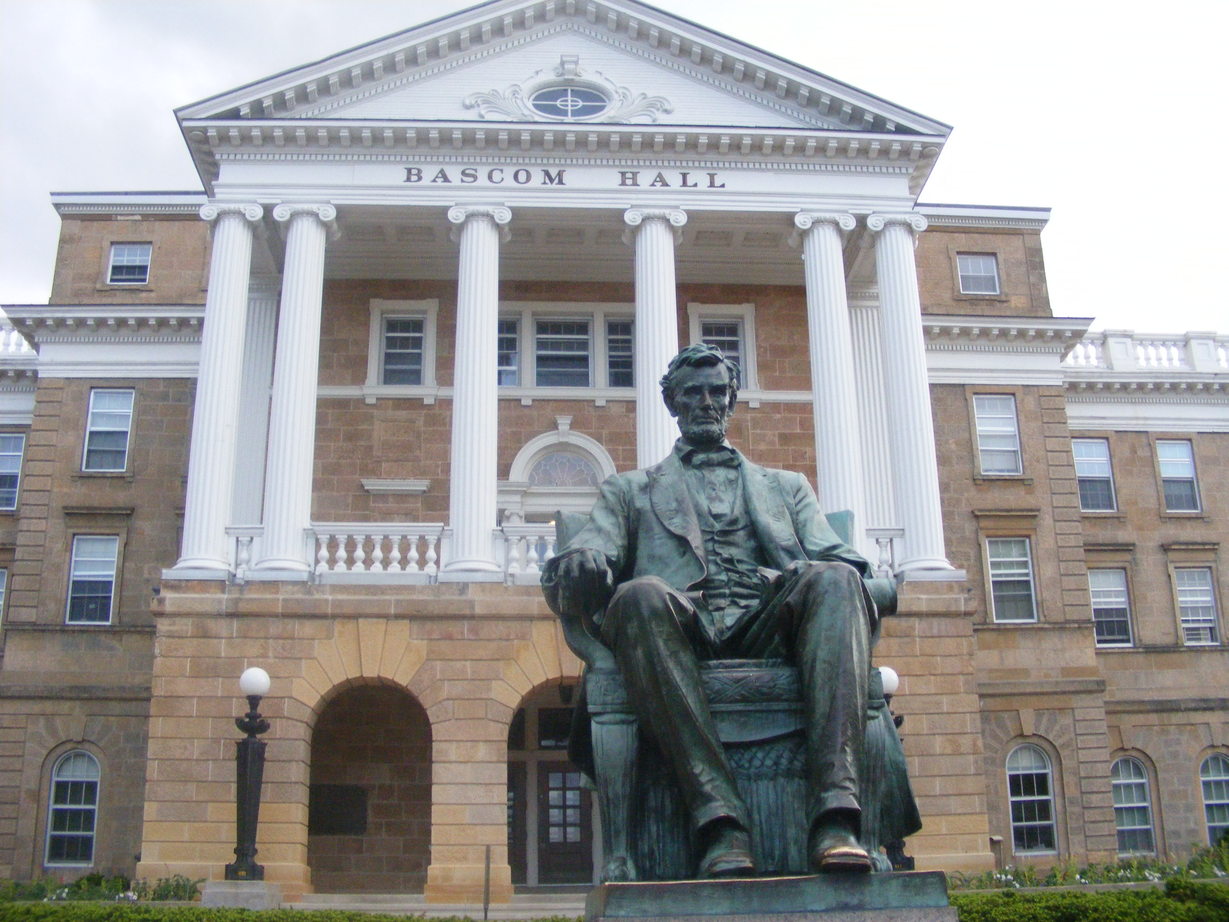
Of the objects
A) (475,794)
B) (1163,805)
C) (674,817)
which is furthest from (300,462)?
(1163,805)

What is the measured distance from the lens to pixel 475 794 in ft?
69.9

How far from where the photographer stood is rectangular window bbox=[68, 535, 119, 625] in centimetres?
3083

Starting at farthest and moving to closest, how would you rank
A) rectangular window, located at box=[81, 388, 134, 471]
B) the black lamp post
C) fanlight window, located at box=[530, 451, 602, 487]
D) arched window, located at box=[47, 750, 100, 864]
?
rectangular window, located at box=[81, 388, 134, 471] < arched window, located at box=[47, 750, 100, 864] < fanlight window, located at box=[530, 451, 602, 487] < the black lamp post

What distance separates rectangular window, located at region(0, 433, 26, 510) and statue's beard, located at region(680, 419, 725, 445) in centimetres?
3190

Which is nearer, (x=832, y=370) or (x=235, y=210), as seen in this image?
(x=832, y=370)

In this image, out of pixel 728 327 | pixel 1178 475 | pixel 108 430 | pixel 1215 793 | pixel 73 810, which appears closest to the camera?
pixel 73 810

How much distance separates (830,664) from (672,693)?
67 cm

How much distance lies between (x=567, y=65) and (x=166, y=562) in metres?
14.6

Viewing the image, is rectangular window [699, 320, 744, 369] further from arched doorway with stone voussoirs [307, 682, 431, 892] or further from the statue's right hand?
the statue's right hand

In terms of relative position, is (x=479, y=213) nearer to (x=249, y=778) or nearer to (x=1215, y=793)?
(x=249, y=778)

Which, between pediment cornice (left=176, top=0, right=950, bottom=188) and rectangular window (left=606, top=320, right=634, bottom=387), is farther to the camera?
rectangular window (left=606, top=320, right=634, bottom=387)

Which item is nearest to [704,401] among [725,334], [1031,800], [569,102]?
[569,102]

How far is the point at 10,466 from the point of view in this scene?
3475cm

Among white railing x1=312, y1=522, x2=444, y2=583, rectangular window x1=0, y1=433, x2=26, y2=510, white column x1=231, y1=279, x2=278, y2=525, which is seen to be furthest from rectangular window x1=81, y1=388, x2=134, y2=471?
white railing x1=312, y1=522, x2=444, y2=583
